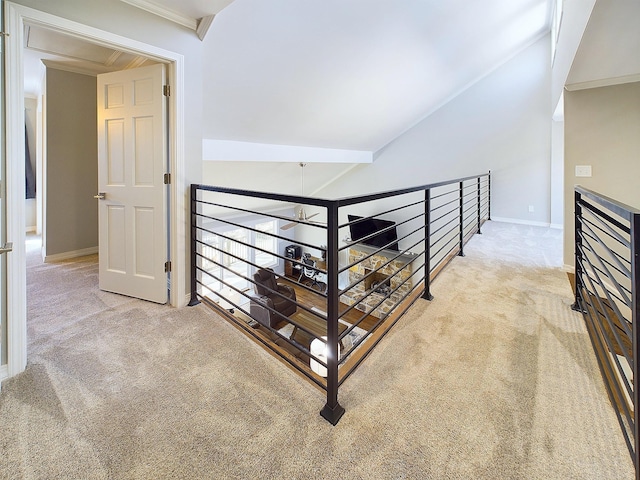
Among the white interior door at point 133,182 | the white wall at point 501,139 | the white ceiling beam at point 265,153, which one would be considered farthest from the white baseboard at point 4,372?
the white wall at point 501,139

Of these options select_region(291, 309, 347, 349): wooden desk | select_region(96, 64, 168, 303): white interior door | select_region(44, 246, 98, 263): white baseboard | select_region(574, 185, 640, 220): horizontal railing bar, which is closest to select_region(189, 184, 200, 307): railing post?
select_region(96, 64, 168, 303): white interior door

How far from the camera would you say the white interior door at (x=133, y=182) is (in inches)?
89.8

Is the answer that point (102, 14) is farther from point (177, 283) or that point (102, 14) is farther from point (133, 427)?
point (133, 427)

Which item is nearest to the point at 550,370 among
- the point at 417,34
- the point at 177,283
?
the point at 177,283

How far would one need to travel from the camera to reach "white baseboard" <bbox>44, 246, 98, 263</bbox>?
3454 millimetres

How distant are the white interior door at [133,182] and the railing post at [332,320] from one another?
1.59 m

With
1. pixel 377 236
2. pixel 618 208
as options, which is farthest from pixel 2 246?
pixel 377 236

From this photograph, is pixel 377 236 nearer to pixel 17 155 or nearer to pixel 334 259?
pixel 334 259

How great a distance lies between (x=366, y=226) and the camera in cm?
749

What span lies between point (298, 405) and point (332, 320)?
0.41 metres

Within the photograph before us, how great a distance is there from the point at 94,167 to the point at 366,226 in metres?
5.43

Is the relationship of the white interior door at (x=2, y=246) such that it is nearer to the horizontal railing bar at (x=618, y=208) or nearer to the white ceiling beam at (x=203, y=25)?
the white ceiling beam at (x=203, y=25)

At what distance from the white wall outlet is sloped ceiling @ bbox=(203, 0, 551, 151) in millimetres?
2150

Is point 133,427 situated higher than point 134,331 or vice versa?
point 134,331
